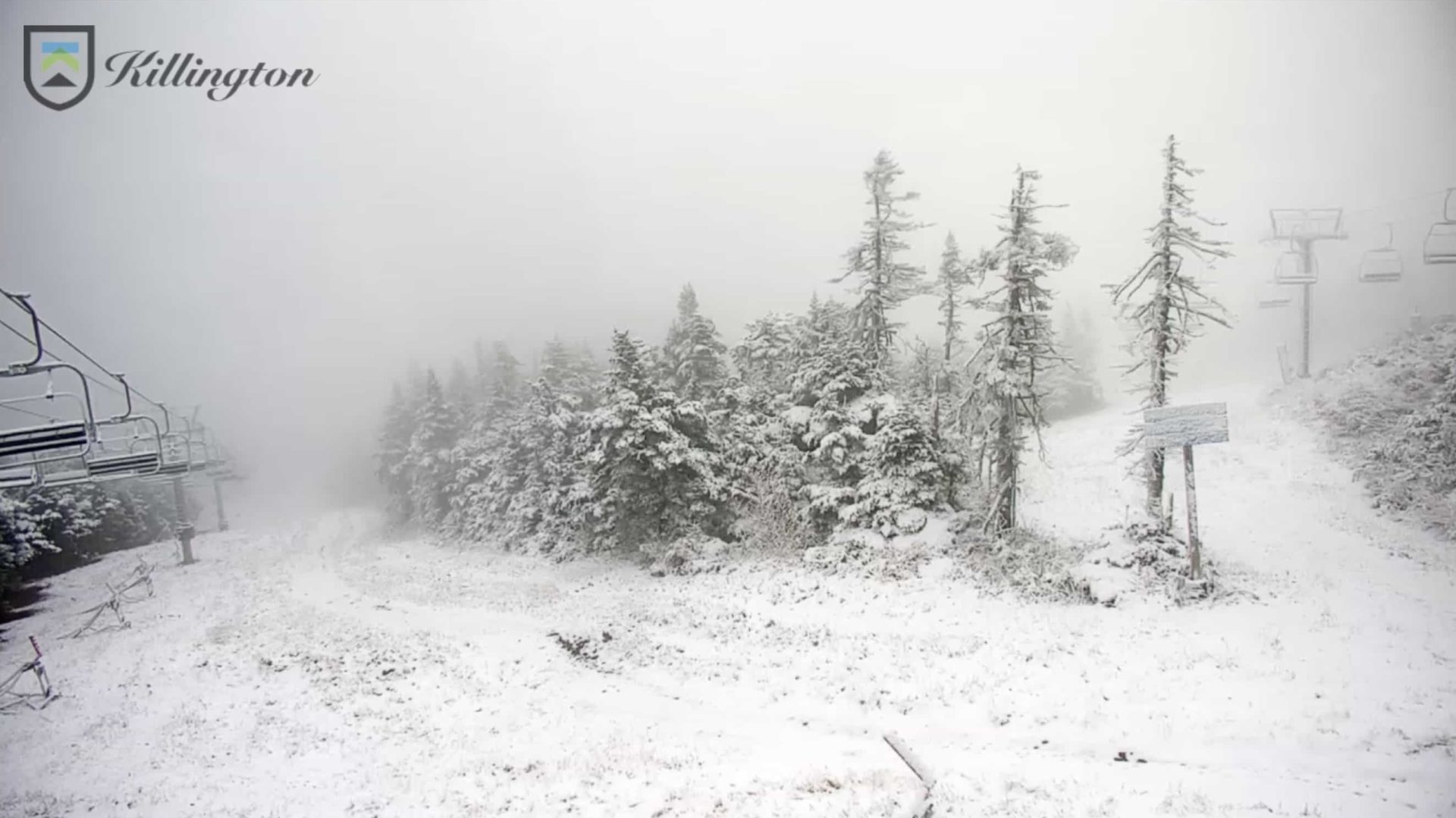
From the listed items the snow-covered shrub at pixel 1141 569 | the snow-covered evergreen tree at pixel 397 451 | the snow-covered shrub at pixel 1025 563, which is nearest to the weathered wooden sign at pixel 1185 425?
the snow-covered shrub at pixel 1141 569

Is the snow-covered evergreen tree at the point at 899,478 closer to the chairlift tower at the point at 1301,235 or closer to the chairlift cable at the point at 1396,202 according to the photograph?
the chairlift cable at the point at 1396,202

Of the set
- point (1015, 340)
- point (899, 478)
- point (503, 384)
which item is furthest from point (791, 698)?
point (503, 384)

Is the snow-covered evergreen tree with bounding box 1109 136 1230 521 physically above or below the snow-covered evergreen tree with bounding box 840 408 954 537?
above

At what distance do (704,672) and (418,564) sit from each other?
26366 mm

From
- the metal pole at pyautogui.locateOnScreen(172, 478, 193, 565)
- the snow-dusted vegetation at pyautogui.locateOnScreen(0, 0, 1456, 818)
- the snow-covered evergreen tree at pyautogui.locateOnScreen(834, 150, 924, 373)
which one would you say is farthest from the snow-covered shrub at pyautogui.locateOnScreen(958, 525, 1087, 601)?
the metal pole at pyautogui.locateOnScreen(172, 478, 193, 565)

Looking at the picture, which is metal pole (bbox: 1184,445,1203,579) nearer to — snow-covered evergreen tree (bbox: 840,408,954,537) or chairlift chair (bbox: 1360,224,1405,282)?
snow-covered evergreen tree (bbox: 840,408,954,537)

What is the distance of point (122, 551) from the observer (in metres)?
37.8

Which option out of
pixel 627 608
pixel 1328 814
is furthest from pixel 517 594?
pixel 1328 814

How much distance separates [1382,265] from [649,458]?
101 feet

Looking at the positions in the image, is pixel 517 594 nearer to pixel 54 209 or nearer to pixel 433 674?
pixel 433 674

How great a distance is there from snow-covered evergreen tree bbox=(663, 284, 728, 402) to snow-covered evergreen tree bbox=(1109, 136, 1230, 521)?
19.0 m

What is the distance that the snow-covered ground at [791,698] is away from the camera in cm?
830

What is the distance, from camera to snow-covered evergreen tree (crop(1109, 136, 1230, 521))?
17250 millimetres

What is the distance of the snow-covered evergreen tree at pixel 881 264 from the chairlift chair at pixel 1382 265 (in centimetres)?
1602
